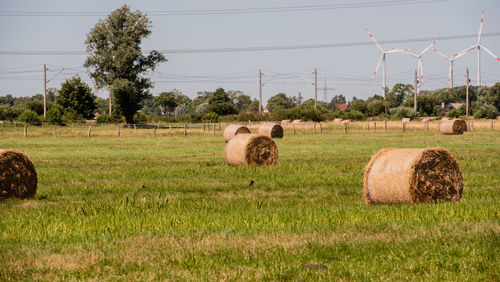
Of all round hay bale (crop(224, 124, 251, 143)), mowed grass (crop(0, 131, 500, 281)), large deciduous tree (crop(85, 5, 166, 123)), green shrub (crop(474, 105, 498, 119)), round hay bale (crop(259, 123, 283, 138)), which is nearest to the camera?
mowed grass (crop(0, 131, 500, 281))

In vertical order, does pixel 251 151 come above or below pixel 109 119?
below

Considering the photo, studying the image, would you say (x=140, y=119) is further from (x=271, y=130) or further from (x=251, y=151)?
(x=251, y=151)

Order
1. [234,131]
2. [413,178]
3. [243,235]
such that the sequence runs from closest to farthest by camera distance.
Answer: [243,235] → [413,178] → [234,131]

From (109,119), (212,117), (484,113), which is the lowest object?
(109,119)

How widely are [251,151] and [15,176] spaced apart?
1087 cm

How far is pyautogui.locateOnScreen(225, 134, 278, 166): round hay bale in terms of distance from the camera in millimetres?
23888

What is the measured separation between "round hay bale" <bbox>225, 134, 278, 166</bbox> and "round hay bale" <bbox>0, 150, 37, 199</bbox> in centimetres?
1006

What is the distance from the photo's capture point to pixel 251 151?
24.0 meters

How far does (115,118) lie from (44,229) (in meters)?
89.3

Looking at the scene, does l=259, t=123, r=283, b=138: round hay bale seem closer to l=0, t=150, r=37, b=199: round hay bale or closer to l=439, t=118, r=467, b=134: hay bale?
l=439, t=118, r=467, b=134: hay bale

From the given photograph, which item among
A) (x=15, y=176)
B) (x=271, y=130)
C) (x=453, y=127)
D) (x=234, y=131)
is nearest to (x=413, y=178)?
(x=15, y=176)

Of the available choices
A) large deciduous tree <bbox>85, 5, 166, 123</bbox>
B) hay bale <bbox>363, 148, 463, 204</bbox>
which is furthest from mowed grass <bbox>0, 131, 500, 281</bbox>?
large deciduous tree <bbox>85, 5, 166, 123</bbox>

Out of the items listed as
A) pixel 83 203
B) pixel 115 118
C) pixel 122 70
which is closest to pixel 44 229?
pixel 83 203

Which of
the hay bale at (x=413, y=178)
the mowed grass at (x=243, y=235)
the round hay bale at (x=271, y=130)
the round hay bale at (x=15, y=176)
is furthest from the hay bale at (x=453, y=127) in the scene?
the round hay bale at (x=15, y=176)
